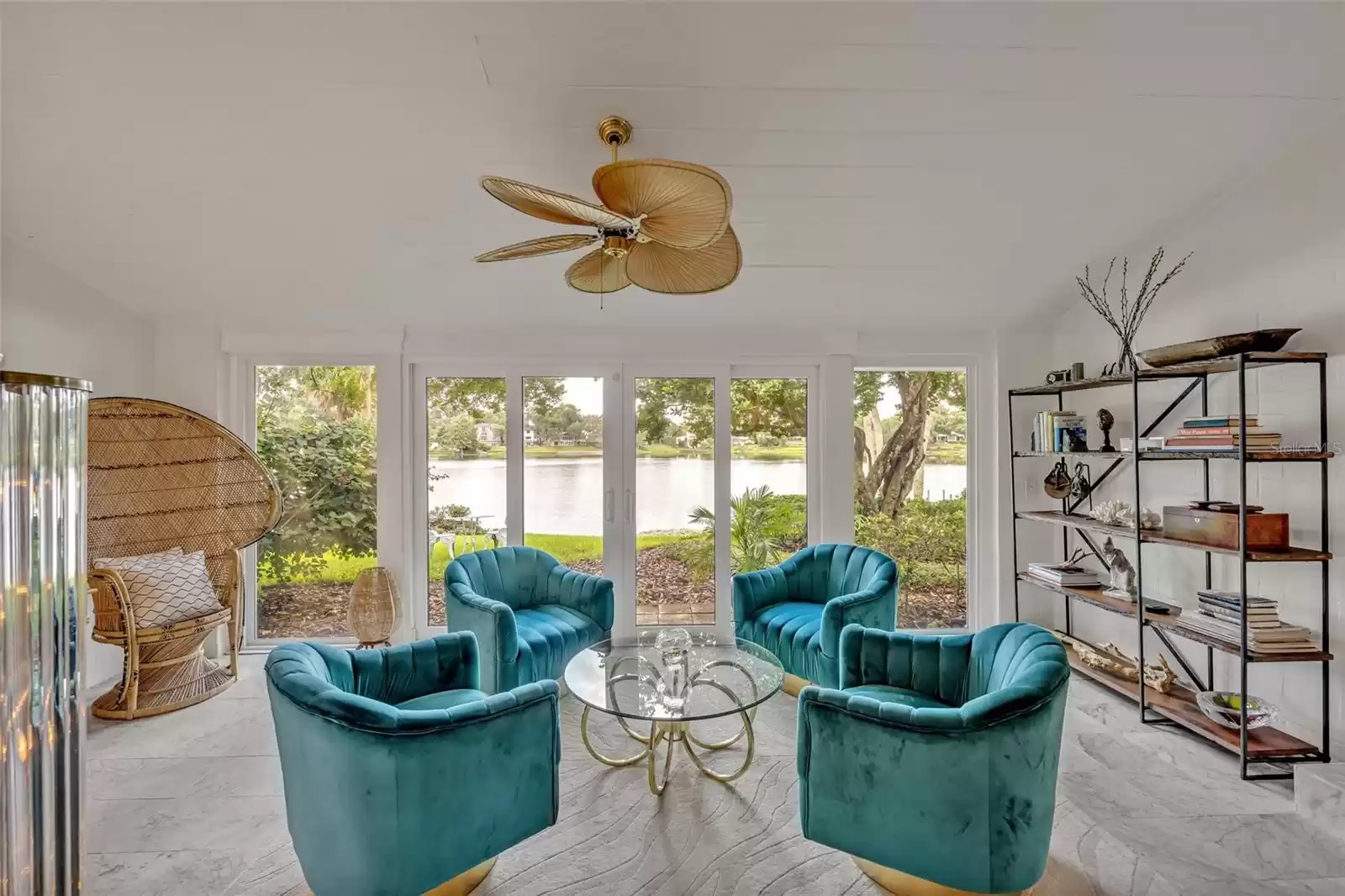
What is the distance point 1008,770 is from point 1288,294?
7.93 ft

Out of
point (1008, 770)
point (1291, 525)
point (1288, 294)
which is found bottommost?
point (1008, 770)

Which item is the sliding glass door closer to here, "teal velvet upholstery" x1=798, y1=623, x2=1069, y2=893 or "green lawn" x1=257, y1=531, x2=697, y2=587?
"green lawn" x1=257, y1=531, x2=697, y2=587

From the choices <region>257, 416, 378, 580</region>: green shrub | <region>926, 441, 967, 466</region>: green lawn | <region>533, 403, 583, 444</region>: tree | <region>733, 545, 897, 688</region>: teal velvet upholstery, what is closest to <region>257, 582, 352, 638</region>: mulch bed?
<region>257, 416, 378, 580</region>: green shrub

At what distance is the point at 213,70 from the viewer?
1.92 meters

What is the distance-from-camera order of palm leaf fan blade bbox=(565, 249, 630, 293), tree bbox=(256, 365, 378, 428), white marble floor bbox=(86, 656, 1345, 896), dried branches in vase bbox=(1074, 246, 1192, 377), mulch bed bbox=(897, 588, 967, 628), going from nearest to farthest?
white marble floor bbox=(86, 656, 1345, 896), palm leaf fan blade bbox=(565, 249, 630, 293), dried branches in vase bbox=(1074, 246, 1192, 377), tree bbox=(256, 365, 378, 428), mulch bed bbox=(897, 588, 967, 628)

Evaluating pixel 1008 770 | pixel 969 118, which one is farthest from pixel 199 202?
pixel 1008 770

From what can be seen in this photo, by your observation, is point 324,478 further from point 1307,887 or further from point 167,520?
point 1307,887

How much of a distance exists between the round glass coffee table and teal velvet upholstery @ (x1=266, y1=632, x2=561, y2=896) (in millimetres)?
432

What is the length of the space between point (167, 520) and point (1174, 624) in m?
5.15

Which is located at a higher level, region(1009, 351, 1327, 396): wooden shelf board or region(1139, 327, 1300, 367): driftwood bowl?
region(1139, 327, 1300, 367): driftwood bowl

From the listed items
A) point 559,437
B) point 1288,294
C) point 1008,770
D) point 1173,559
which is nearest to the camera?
point 1008,770

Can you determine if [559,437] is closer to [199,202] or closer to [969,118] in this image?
[199,202]

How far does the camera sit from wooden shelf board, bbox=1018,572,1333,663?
2.25 m

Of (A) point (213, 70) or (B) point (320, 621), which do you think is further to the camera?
(B) point (320, 621)
